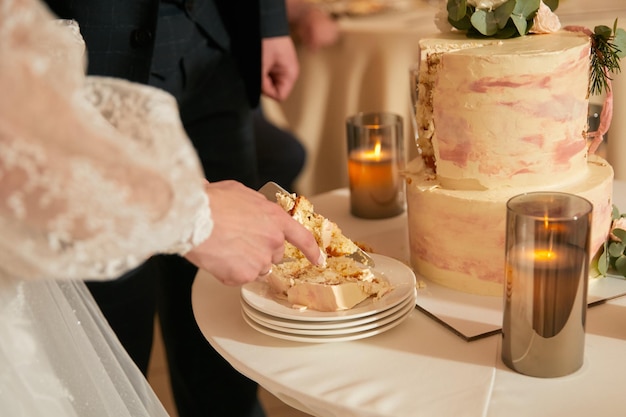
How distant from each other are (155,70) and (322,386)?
94 centimetres

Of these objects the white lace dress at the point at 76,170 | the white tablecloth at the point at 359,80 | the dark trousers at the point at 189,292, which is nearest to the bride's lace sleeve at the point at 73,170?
the white lace dress at the point at 76,170

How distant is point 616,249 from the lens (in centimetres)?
134

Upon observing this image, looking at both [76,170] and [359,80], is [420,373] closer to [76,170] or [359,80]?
[76,170]

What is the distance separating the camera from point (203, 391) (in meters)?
1.94

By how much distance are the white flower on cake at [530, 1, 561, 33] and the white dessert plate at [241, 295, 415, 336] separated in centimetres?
50

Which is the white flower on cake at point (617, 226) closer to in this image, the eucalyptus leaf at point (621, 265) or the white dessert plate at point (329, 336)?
the eucalyptus leaf at point (621, 265)

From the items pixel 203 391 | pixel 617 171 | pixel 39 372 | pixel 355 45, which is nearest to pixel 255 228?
pixel 39 372

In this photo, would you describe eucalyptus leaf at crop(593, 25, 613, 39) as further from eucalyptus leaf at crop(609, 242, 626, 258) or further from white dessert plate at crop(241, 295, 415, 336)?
white dessert plate at crop(241, 295, 415, 336)

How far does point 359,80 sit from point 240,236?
6.21ft

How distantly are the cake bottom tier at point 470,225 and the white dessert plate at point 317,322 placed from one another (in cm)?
15

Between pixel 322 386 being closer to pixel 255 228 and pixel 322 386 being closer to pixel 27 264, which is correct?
pixel 255 228

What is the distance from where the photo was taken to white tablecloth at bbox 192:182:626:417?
1.01 metres

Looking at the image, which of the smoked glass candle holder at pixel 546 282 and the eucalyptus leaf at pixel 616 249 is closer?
the smoked glass candle holder at pixel 546 282

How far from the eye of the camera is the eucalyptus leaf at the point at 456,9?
1.35 meters
